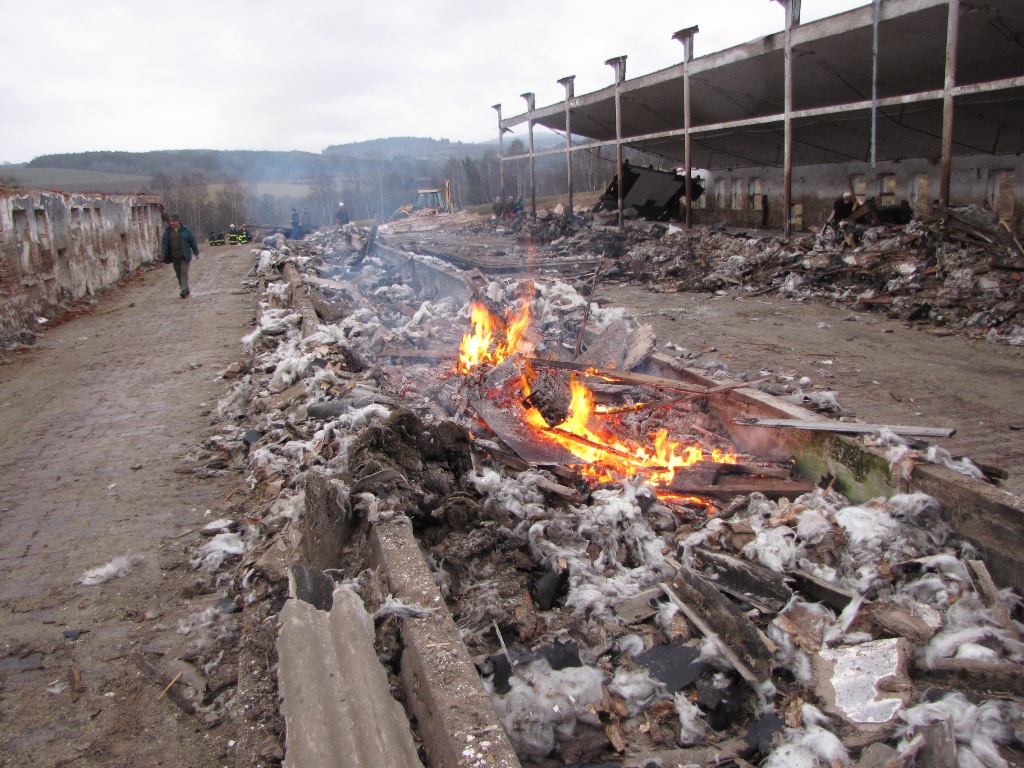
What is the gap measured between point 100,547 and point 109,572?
0.40 metres

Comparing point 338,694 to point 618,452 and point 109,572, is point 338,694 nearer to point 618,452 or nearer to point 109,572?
point 109,572

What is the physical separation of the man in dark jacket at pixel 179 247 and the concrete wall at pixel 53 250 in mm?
1897

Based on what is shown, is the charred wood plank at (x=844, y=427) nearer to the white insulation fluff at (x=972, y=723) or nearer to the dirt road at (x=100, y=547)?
the white insulation fluff at (x=972, y=723)

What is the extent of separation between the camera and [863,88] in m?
14.8

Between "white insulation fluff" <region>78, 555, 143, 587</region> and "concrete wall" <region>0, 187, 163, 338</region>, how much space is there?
28.0 ft

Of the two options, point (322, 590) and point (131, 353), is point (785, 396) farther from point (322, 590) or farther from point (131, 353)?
point (131, 353)

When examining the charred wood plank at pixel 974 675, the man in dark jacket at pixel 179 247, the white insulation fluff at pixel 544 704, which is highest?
the man in dark jacket at pixel 179 247

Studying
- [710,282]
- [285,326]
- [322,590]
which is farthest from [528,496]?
[710,282]

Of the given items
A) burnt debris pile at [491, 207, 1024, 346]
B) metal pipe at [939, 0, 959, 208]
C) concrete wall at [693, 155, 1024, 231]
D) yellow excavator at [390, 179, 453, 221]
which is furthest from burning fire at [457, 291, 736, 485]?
yellow excavator at [390, 179, 453, 221]

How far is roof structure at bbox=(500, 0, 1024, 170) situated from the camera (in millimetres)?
10898

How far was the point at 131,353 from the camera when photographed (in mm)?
9547

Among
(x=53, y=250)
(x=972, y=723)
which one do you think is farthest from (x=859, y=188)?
(x=53, y=250)

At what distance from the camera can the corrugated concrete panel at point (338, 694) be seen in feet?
7.23

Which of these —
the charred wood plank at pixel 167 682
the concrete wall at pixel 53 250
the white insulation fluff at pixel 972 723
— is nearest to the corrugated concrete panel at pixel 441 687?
the charred wood plank at pixel 167 682
